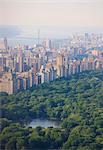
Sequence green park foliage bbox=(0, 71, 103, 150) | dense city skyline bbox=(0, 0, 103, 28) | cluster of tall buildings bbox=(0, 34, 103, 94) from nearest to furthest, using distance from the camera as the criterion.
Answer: green park foliage bbox=(0, 71, 103, 150), dense city skyline bbox=(0, 0, 103, 28), cluster of tall buildings bbox=(0, 34, 103, 94)

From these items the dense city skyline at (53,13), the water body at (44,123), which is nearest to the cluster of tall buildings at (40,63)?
the dense city skyline at (53,13)

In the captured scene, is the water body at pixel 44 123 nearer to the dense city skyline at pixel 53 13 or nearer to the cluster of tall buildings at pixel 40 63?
the cluster of tall buildings at pixel 40 63

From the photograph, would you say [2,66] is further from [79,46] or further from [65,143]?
[65,143]

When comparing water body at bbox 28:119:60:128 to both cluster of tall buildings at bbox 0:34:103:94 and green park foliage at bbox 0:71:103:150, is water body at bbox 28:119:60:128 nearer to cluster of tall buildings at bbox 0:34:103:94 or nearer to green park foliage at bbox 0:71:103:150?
green park foliage at bbox 0:71:103:150

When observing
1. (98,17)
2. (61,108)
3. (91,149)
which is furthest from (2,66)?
(91,149)

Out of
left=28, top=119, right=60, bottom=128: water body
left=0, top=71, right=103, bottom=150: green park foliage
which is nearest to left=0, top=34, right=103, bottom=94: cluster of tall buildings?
left=0, top=71, right=103, bottom=150: green park foliage

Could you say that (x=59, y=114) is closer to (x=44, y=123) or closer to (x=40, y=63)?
(x=44, y=123)
